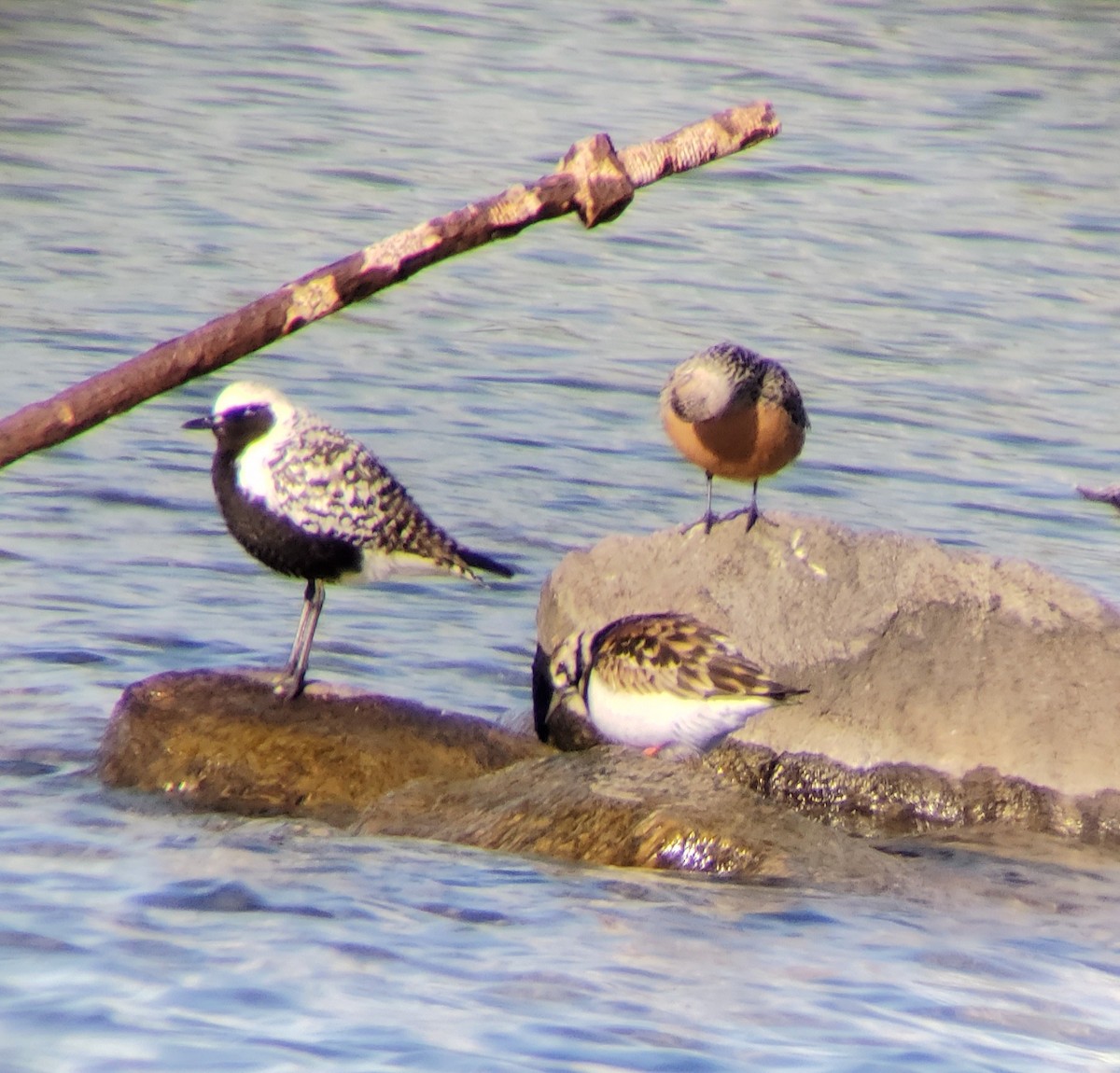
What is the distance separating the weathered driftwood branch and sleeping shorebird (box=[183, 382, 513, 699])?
1.83 metres

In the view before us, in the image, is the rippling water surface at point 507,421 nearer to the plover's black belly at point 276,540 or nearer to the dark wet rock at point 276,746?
the dark wet rock at point 276,746

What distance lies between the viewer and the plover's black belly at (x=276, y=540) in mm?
7906

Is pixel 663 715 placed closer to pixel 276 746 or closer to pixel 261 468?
pixel 276 746

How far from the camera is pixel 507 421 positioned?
13.3m

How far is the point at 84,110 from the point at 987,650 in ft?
45.4

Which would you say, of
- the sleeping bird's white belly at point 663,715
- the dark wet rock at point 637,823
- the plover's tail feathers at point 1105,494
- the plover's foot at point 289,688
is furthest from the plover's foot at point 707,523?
the plover's tail feathers at point 1105,494

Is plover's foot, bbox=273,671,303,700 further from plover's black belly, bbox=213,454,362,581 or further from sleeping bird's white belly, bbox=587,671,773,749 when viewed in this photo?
sleeping bird's white belly, bbox=587,671,773,749

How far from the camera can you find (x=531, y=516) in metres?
11.8

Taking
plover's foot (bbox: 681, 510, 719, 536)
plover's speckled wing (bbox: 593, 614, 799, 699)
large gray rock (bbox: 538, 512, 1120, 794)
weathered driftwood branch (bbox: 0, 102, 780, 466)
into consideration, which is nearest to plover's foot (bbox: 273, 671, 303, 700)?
plover's speckled wing (bbox: 593, 614, 799, 699)

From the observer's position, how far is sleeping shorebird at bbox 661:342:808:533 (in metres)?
8.99

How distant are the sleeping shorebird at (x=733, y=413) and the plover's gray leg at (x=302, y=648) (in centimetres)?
173

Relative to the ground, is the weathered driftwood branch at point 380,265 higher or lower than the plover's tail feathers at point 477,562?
higher

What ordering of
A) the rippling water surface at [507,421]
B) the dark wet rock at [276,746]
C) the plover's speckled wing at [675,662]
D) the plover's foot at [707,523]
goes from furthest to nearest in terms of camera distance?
the plover's foot at [707,523] < the plover's speckled wing at [675,662] < the dark wet rock at [276,746] < the rippling water surface at [507,421]

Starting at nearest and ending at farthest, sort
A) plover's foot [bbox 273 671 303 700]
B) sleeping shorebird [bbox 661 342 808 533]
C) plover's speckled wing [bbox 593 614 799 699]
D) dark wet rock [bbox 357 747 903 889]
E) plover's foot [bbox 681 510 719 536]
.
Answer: dark wet rock [bbox 357 747 903 889] → plover's speckled wing [bbox 593 614 799 699] → plover's foot [bbox 273 671 303 700] → plover's foot [bbox 681 510 719 536] → sleeping shorebird [bbox 661 342 808 533]
